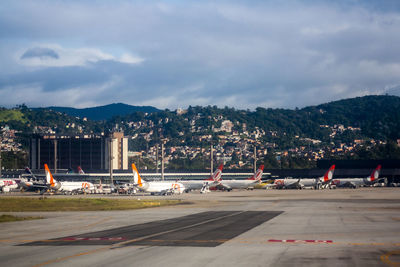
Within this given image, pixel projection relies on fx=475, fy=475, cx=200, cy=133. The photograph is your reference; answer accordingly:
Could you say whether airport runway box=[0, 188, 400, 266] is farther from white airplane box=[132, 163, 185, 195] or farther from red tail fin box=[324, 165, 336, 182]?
red tail fin box=[324, 165, 336, 182]

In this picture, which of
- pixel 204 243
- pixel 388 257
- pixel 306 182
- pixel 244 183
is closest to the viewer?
pixel 388 257

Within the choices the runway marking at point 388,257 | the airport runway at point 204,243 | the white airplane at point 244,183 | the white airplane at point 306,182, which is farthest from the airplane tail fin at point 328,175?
the runway marking at point 388,257

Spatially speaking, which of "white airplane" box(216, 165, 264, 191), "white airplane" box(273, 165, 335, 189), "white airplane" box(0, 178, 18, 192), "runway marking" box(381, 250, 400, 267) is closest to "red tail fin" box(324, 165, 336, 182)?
"white airplane" box(273, 165, 335, 189)

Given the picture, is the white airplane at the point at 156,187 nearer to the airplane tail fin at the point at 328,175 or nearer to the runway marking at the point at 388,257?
→ the airplane tail fin at the point at 328,175

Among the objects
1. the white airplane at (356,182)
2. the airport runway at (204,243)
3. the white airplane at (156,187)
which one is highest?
the airport runway at (204,243)

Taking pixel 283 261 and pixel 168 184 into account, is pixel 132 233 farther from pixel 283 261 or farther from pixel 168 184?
pixel 168 184

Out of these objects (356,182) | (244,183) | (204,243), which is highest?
(204,243)

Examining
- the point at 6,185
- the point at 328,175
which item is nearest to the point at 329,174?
the point at 328,175

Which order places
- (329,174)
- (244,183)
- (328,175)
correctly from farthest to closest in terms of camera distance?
(328,175)
(329,174)
(244,183)

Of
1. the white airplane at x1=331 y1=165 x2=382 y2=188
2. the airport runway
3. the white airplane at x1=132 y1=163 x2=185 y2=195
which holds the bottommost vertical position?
the white airplane at x1=331 y1=165 x2=382 y2=188

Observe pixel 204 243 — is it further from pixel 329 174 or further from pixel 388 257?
pixel 329 174

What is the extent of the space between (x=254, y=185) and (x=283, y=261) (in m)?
119

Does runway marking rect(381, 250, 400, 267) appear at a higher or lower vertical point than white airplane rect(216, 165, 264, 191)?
higher

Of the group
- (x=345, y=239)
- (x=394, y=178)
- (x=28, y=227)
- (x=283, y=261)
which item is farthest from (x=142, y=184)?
(x=394, y=178)
